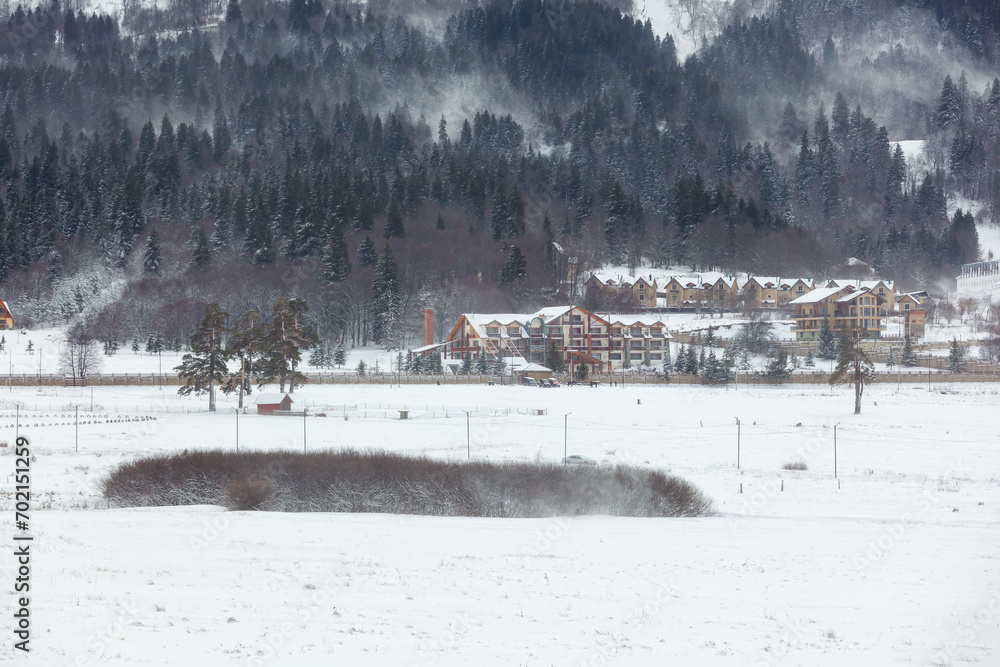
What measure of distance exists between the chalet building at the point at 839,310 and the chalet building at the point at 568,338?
80.8 ft

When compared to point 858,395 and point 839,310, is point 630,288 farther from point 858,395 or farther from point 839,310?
point 858,395

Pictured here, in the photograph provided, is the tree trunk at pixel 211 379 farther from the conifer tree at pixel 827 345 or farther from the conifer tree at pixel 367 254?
the conifer tree at pixel 827 345

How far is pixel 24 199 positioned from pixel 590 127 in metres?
123

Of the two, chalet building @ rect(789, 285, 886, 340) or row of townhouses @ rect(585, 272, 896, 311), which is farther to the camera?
row of townhouses @ rect(585, 272, 896, 311)

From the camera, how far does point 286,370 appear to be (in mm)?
60938

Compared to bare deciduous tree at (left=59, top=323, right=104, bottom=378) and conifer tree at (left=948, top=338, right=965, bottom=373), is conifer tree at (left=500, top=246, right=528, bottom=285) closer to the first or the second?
conifer tree at (left=948, top=338, right=965, bottom=373)

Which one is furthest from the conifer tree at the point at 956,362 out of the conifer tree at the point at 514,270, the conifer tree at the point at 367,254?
the conifer tree at the point at 367,254

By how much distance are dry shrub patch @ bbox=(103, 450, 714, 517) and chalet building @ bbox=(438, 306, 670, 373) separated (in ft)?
200

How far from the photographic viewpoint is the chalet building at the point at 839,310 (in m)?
107

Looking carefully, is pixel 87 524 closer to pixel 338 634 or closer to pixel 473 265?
pixel 338 634

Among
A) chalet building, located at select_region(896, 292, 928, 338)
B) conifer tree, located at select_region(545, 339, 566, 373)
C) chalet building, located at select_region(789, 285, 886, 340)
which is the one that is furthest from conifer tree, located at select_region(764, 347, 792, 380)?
chalet building, located at select_region(896, 292, 928, 338)

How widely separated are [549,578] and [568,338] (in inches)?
3016

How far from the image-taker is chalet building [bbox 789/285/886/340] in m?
107

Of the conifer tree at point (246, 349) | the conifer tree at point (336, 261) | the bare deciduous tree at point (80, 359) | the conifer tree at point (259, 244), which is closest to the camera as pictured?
the conifer tree at point (246, 349)
